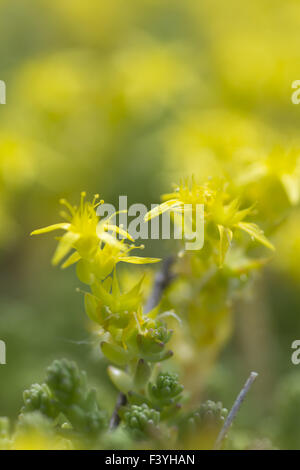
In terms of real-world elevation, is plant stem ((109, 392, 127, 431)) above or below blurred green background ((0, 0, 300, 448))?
below

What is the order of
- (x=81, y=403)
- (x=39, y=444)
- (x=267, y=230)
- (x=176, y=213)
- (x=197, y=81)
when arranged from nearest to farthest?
(x=39, y=444), (x=81, y=403), (x=176, y=213), (x=267, y=230), (x=197, y=81)

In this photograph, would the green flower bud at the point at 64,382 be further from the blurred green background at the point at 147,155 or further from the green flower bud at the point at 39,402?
the blurred green background at the point at 147,155

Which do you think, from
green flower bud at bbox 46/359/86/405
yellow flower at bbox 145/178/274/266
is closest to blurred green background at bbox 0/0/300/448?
yellow flower at bbox 145/178/274/266

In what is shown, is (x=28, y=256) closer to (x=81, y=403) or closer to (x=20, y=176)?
(x=20, y=176)

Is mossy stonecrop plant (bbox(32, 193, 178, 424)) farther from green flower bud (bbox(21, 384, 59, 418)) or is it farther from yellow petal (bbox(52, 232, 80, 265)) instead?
green flower bud (bbox(21, 384, 59, 418))

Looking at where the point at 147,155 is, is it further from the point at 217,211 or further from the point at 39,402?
the point at 39,402

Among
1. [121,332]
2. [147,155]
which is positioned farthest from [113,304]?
[147,155]
